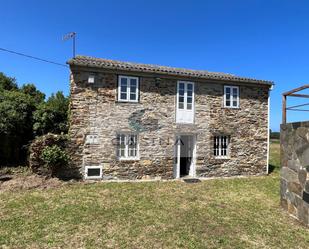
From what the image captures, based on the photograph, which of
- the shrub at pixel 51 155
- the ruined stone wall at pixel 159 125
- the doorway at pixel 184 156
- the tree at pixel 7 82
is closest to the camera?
the shrub at pixel 51 155

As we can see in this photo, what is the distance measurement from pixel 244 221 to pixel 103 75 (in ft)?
27.9

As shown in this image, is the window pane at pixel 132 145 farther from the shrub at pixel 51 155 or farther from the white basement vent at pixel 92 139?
the shrub at pixel 51 155

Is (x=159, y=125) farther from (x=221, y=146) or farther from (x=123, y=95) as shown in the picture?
(x=221, y=146)

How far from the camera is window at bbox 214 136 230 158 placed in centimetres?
1288

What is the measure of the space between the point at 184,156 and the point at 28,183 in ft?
25.6

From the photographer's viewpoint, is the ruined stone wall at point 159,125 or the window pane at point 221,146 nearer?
the ruined stone wall at point 159,125

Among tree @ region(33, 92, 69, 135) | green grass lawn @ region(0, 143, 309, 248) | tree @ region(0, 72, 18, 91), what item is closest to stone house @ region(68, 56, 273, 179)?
green grass lawn @ region(0, 143, 309, 248)

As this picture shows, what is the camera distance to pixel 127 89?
1135 cm

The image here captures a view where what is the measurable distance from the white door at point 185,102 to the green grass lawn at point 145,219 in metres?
3.83

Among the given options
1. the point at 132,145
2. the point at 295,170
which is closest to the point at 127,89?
the point at 132,145

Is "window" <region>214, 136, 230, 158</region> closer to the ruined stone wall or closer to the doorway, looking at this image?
the ruined stone wall

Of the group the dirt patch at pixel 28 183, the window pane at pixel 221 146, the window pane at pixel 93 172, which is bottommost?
the dirt patch at pixel 28 183

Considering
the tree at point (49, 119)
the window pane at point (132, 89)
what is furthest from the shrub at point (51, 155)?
the window pane at point (132, 89)

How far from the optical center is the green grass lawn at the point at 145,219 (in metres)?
5.40
